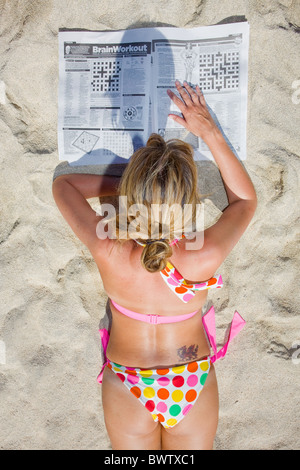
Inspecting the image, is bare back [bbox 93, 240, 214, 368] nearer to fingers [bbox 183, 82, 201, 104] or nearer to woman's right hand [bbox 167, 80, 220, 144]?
woman's right hand [bbox 167, 80, 220, 144]

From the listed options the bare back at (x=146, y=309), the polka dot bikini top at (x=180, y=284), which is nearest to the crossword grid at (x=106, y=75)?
the bare back at (x=146, y=309)

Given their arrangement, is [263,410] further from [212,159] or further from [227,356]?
[212,159]

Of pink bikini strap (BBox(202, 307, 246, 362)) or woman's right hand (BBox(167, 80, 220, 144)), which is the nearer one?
woman's right hand (BBox(167, 80, 220, 144))

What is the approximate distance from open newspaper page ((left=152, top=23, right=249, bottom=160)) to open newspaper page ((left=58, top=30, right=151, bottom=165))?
7 centimetres

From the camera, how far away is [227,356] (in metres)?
1.80

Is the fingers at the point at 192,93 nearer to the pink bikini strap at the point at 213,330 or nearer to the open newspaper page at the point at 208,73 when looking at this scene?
the open newspaper page at the point at 208,73

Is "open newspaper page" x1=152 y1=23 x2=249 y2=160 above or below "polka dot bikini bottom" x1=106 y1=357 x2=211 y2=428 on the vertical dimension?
above

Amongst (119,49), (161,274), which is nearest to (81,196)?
(161,274)

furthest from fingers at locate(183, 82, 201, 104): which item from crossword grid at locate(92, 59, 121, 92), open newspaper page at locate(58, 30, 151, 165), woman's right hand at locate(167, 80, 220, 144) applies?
crossword grid at locate(92, 59, 121, 92)

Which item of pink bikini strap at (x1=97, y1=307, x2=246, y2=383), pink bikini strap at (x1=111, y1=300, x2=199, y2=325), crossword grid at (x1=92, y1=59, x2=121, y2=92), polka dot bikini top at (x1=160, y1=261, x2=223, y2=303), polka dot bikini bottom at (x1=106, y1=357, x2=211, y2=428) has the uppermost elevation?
crossword grid at (x1=92, y1=59, x2=121, y2=92)

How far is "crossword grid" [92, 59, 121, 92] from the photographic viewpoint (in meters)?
1.77

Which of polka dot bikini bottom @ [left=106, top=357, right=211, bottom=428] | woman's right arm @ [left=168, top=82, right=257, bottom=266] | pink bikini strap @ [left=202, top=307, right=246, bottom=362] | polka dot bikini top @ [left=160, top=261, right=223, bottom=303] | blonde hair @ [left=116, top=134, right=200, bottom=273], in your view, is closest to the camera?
blonde hair @ [left=116, top=134, right=200, bottom=273]
